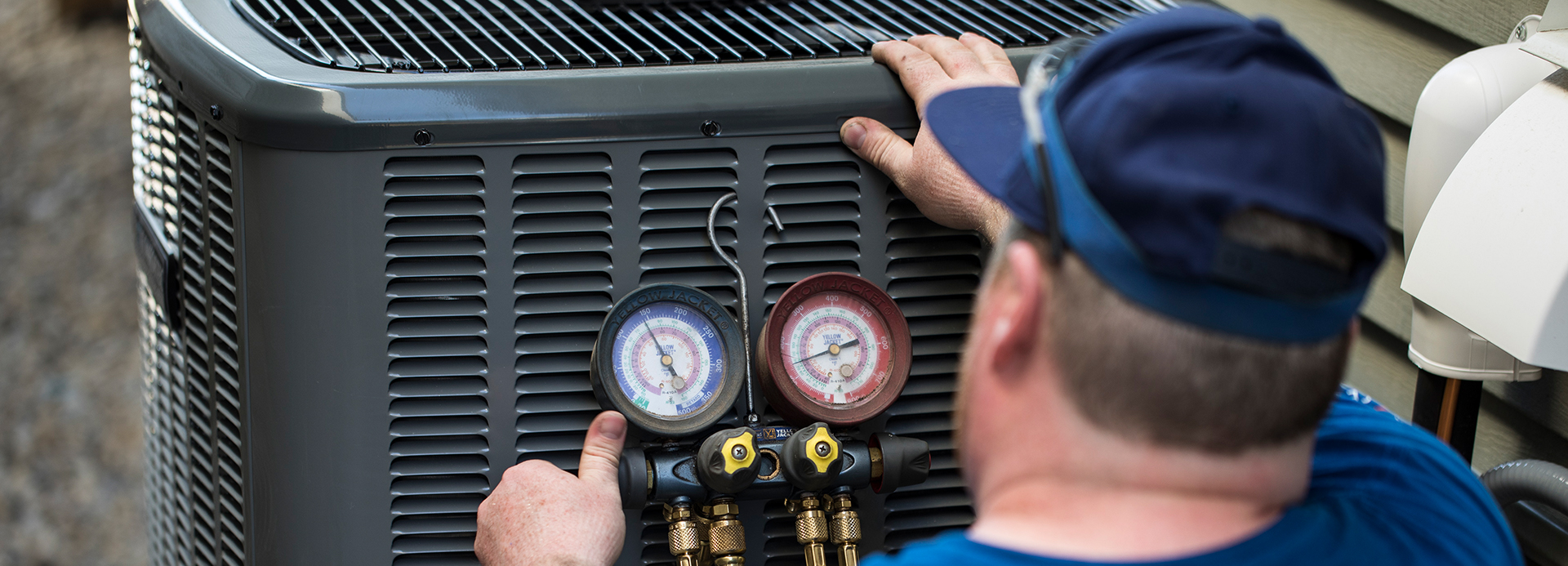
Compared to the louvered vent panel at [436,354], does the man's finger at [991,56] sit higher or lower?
higher

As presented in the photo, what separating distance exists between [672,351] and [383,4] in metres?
0.54

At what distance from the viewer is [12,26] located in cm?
459

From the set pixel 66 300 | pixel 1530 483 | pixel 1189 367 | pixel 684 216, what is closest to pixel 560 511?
pixel 684 216

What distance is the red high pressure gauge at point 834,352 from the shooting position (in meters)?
1.12

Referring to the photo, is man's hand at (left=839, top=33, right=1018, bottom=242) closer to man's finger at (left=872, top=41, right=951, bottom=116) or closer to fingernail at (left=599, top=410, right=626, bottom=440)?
man's finger at (left=872, top=41, right=951, bottom=116)

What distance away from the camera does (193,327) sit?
1261 mm

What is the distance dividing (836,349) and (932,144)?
0.21 metres

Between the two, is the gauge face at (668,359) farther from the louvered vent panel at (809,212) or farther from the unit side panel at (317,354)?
the unit side panel at (317,354)

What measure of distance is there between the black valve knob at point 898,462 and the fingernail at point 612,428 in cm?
24

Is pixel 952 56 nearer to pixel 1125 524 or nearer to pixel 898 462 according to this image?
pixel 898 462

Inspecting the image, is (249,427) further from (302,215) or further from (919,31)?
(919,31)

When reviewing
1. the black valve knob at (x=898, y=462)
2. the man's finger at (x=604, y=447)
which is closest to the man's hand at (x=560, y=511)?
the man's finger at (x=604, y=447)

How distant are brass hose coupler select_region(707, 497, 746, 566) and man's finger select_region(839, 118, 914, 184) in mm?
341

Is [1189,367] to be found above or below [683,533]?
above
